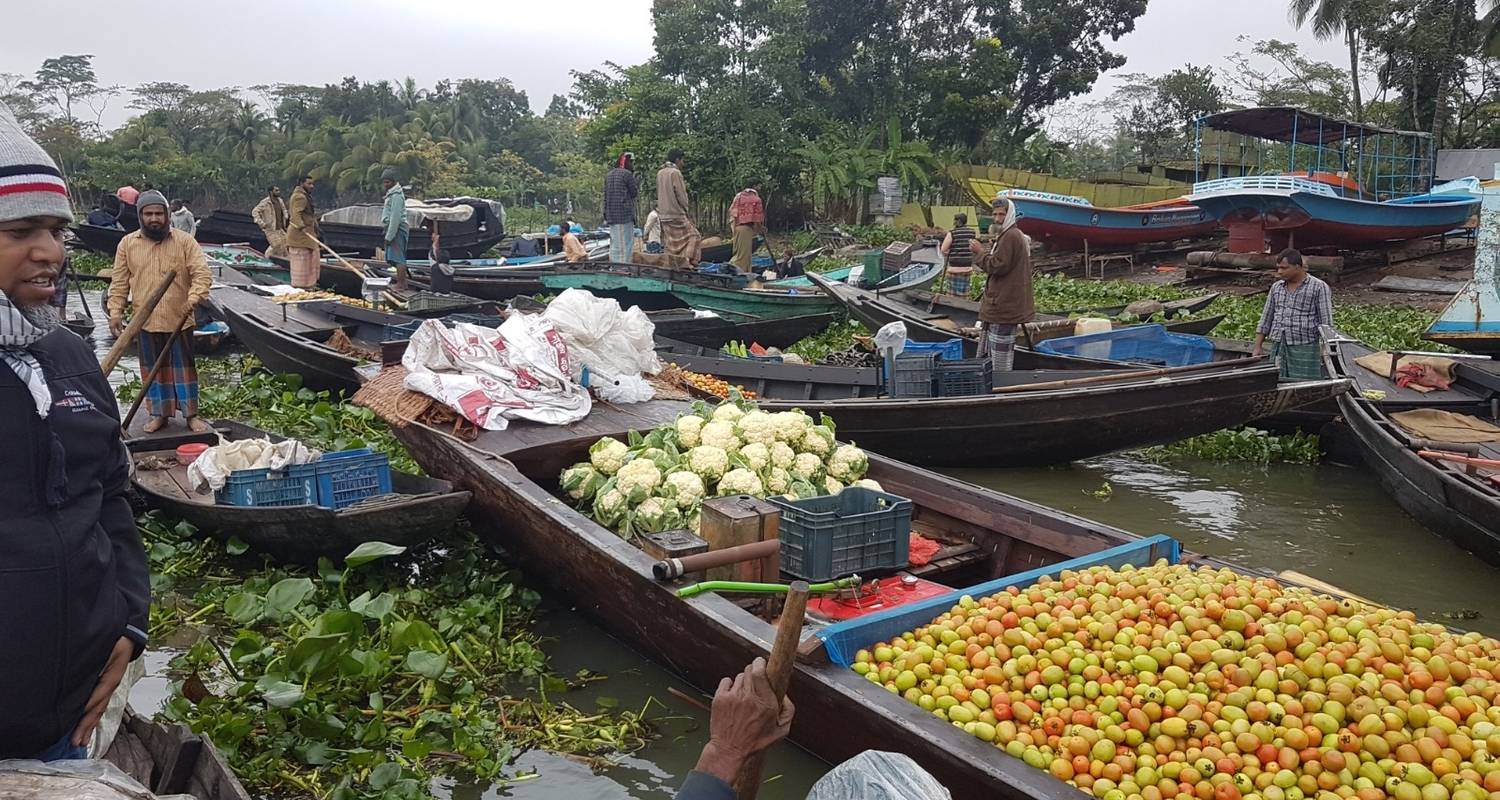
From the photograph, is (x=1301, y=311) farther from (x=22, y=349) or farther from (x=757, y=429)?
(x=22, y=349)

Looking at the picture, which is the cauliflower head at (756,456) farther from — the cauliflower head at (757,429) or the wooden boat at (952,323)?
the wooden boat at (952,323)

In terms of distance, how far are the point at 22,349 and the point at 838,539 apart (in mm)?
2916

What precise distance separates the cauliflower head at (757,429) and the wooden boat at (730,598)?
2.17 feet

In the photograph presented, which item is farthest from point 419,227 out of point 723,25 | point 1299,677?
point 1299,677

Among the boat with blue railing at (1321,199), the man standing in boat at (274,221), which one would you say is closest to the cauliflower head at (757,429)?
the boat with blue railing at (1321,199)

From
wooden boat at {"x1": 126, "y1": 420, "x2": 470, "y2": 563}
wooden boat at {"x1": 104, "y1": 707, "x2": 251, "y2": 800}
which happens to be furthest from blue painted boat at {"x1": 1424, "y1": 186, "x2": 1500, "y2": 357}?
wooden boat at {"x1": 104, "y1": 707, "x2": 251, "y2": 800}

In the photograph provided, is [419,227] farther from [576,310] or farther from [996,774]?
[996,774]

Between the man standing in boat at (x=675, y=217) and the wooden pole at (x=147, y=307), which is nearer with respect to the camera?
the wooden pole at (x=147, y=307)

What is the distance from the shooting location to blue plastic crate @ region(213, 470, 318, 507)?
5.22 m

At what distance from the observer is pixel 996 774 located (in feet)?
8.52

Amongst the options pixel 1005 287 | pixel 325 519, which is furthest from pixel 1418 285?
pixel 325 519

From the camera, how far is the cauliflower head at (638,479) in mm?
4754

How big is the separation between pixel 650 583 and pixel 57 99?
59249 mm

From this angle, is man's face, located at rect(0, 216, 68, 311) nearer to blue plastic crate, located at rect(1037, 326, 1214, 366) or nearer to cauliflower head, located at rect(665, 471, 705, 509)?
cauliflower head, located at rect(665, 471, 705, 509)
